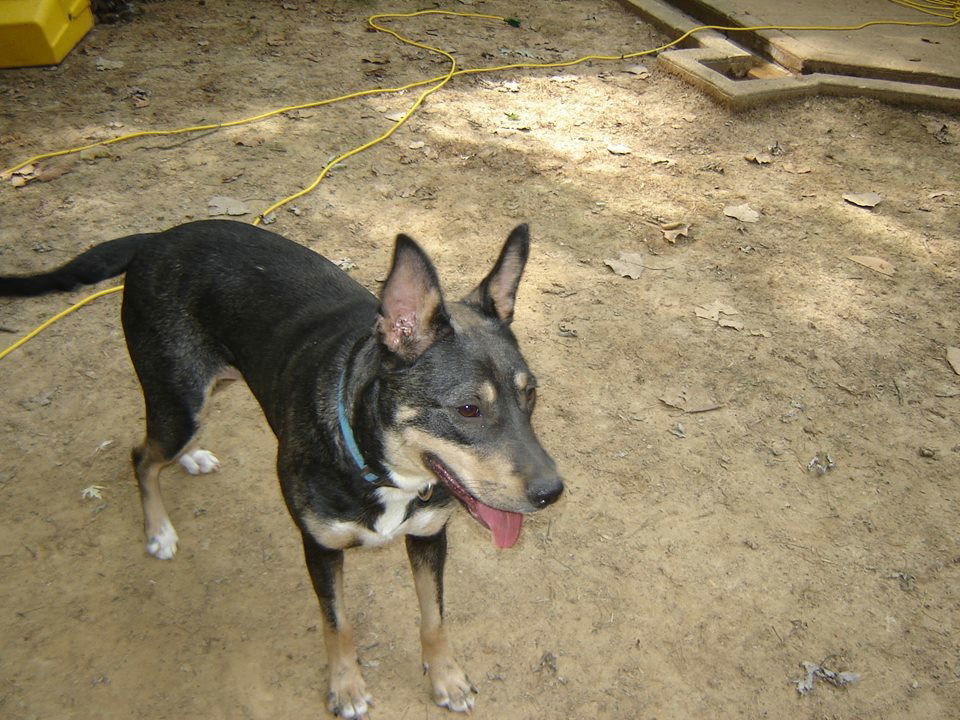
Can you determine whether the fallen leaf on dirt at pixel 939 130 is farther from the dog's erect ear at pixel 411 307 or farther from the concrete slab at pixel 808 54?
the dog's erect ear at pixel 411 307

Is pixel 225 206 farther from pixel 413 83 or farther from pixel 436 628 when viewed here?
pixel 436 628

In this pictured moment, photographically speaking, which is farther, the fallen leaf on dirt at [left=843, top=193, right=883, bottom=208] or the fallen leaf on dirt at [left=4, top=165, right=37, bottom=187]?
the fallen leaf on dirt at [left=843, top=193, right=883, bottom=208]

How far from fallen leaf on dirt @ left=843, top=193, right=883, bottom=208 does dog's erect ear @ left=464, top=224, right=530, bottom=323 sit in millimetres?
4681

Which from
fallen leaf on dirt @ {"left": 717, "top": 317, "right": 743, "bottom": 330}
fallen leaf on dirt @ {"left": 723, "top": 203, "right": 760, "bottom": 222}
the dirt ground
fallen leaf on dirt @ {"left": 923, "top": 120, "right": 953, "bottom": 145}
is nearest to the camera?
the dirt ground

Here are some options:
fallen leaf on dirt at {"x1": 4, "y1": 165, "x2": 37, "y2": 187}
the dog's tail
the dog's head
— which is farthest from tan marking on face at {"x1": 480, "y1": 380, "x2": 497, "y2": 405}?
fallen leaf on dirt at {"x1": 4, "y1": 165, "x2": 37, "y2": 187}

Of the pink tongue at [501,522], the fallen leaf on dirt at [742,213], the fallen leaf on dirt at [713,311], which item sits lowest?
the fallen leaf on dirt at [713,311]

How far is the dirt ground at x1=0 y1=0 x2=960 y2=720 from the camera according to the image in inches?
136

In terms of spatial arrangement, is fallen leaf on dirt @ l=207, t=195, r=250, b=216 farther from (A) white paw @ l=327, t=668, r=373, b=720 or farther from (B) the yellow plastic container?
(A) white paw @ l=327, t=668, r=373, b=720

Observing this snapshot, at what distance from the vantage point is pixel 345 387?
2.88 m

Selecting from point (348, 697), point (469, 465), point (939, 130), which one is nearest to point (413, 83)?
point (939, 130)

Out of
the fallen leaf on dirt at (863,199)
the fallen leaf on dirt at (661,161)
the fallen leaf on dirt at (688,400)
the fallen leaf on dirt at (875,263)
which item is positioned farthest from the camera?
the fallen leaf on dirt at (661,161)

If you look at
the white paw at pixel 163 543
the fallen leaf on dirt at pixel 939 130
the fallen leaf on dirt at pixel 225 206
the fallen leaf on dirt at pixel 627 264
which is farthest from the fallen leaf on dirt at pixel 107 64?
the fallen leaf on dirt at pixel 939 130

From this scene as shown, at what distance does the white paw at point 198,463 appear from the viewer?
4.24m

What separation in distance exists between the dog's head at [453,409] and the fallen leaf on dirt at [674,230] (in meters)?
3.59
